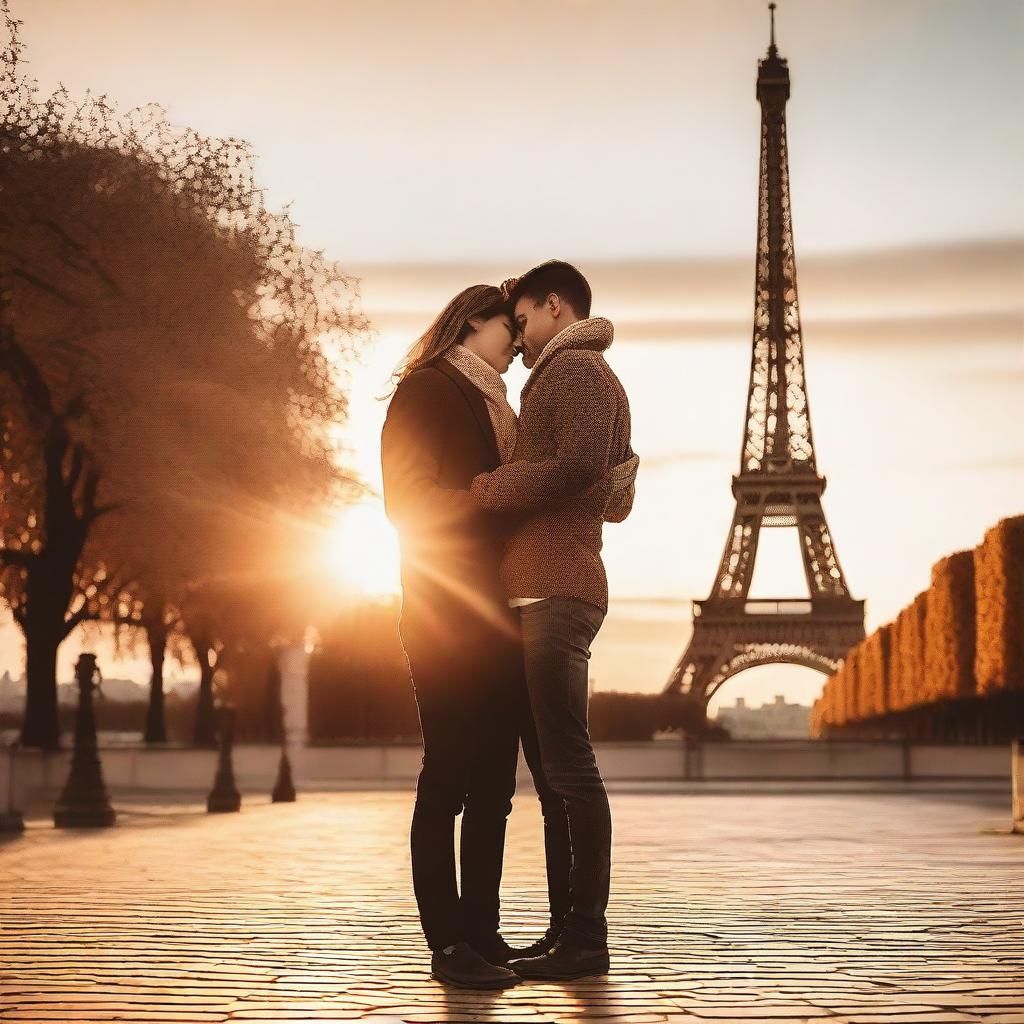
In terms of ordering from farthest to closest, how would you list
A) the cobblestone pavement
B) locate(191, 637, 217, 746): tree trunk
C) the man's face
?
locate(191, 637, 217, 746): tree trunk, the man's face, the cobblestone pavement

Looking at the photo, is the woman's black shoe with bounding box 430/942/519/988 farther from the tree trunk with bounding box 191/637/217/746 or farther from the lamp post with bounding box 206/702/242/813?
the tree trunk with bounding box 191/637/217/746

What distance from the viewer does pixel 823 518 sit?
62.6 metres

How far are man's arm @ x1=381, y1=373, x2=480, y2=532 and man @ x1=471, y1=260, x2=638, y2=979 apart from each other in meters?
0.10

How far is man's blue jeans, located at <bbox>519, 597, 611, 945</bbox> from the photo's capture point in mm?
5117

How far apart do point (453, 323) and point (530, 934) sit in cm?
212

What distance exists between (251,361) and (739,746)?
12609 mm

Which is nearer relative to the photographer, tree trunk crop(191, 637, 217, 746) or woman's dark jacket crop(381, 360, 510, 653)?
woman's dark jacket crop(381, 360, 510, 653)

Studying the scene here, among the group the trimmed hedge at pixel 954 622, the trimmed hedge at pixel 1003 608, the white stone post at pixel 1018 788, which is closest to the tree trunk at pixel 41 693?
the trimmed hedge at pixel 1003 608

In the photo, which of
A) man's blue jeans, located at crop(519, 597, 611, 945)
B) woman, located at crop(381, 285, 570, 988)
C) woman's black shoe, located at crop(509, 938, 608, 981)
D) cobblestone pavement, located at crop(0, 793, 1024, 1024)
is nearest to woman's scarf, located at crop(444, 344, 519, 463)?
woman, located at crop(381, 285, 570, 988)

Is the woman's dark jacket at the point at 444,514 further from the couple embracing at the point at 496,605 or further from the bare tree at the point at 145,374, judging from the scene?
the bare tree at the point at 145,374

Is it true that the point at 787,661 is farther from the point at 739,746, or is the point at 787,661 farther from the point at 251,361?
the point at 251,361

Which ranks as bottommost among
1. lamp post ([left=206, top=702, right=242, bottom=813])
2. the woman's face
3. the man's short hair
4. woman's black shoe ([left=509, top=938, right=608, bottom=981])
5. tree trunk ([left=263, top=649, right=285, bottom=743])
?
lamp post ([left=206, top=702, right=242, bottom=813])

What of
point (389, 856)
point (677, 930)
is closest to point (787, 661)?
point (389, 856)

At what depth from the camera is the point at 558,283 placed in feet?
17.9
